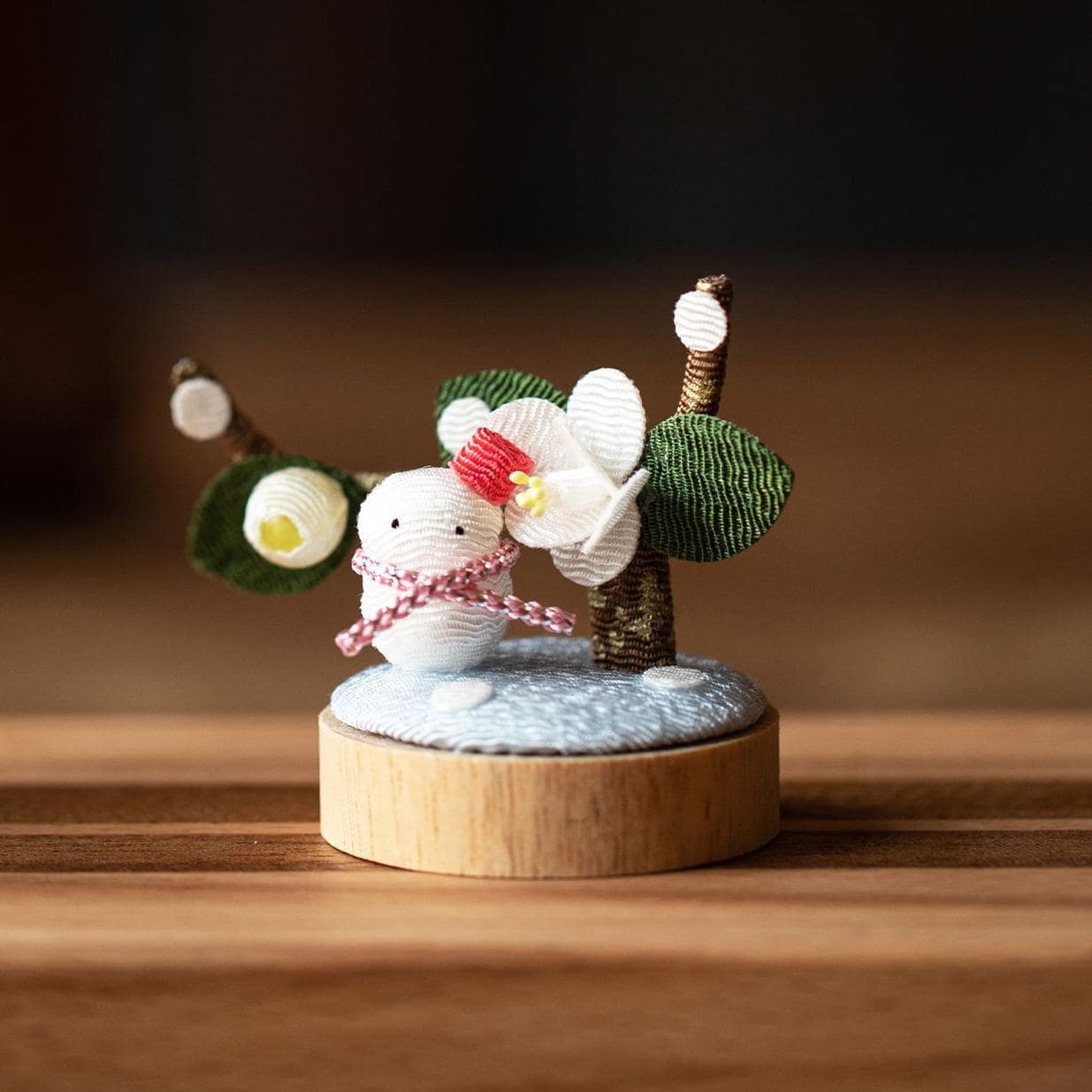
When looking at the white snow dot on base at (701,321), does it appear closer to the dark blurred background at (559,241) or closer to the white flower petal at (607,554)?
the white flower petal at (607,554)

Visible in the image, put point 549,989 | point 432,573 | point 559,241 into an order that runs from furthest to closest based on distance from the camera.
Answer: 1. point 559,241
2. point 432,573
3. point 549,989

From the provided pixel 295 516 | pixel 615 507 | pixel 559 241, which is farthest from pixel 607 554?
pixel 559 241

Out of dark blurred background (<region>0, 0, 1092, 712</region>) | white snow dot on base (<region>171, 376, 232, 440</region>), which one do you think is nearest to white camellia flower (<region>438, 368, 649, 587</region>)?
white snow dot on base (<region>171, 376, 232, 440</region>)

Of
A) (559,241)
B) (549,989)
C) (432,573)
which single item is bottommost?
(549,989)

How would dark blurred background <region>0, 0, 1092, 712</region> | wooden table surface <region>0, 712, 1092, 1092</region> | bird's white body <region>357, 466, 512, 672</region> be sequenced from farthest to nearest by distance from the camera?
dark blurred background <region>0, 0, 1092, 712</region> < bird's white body <region>357, 466, 512, 672</region> < wooden table surface <region>0, 712, 1092, 1092</region>

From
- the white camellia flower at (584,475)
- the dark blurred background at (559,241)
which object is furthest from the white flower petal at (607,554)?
the dark blurred background at (559,241)

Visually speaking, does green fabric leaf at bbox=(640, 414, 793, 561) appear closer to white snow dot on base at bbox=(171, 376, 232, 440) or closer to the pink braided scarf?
the pink braided scarf

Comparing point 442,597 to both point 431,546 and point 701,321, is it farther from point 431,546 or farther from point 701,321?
point 701,321
